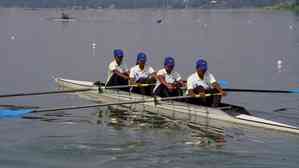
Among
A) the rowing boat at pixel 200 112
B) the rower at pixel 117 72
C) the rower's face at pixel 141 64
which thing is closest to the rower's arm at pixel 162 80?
the rowing boat at pixel 200 112

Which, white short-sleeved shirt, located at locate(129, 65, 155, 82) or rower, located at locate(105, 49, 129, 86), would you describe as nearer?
white short-sleeved shirt, located at locate(129, 65, 155, 82)

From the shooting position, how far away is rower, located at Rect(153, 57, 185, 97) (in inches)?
786

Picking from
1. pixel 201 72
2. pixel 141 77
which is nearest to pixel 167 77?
pixel 141 77

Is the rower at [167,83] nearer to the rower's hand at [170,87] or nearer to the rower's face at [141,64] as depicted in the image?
the rower's hand at [170,87]

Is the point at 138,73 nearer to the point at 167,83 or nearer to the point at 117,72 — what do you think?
the point at 117,72

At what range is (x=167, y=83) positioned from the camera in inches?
786

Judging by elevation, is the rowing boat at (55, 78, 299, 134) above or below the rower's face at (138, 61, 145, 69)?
below

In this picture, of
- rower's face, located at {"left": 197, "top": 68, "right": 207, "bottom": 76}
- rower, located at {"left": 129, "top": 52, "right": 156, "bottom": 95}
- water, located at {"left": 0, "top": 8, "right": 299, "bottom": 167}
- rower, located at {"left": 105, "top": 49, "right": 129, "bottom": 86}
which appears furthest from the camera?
rower, located at {"left": 105, "top": 49, "right": 129, "bottom": 86}

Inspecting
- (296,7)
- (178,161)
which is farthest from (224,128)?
(296,7)

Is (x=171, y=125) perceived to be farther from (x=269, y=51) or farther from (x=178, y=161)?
(x=269, y=51)

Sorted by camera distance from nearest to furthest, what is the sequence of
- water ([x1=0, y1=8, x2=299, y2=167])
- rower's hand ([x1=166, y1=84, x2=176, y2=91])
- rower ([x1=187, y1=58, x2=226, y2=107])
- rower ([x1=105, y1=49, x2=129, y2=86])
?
water ([x1=0, y1=8, x2=299, y2=167])
rower ([x1=187, y1=58, x2=226, y2=107])
rower's hand ([x1=166, y1=84, x2=176, y2=91])
rower ([x1=105, y1=49, x2=129, y2=86])

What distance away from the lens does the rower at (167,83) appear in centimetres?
A: 1995

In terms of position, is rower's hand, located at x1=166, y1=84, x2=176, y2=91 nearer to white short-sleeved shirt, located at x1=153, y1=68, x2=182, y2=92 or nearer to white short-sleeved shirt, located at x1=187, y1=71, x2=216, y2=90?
white short-sleeved shirt, located at x1=153, y1=68, x2=182, y2=92

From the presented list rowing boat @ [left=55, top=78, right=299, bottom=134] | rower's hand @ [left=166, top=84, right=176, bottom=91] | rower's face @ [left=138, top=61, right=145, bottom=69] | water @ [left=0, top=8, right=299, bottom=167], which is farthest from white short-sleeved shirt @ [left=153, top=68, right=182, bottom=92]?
water @ [left=0, top=8, right=299, bottom=167]
